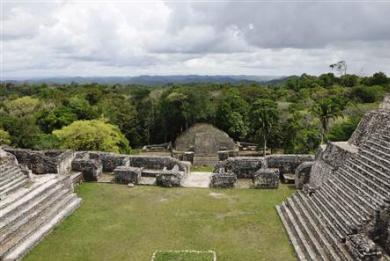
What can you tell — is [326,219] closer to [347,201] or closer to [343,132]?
[347,201]

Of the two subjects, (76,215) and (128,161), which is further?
(128,161)

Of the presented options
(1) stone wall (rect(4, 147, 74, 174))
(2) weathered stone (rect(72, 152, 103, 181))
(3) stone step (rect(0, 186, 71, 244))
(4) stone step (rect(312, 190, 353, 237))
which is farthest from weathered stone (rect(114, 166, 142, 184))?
(4) stone step (rect(312, 190, 353, 237))

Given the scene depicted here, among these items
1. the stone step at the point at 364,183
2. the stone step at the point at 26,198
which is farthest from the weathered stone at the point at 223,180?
the stone step at the point at 26,198

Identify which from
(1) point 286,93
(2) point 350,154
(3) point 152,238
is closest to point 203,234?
(3) point 152,238

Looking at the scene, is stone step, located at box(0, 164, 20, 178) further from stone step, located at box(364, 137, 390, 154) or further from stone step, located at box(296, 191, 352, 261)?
stone step, located at box(364, 137, 390, 154)

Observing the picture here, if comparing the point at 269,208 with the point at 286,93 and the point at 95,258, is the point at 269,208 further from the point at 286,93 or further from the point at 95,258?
the point at 286,93

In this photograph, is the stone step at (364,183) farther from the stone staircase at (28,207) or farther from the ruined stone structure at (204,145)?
the ruined stone structure at (204,145)

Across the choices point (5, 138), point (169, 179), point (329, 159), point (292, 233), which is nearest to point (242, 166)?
Result: point (169, 179)

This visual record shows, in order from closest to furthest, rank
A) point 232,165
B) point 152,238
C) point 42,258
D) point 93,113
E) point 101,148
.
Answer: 1. point 42,258
2. point 152,238
3. point 232,165
4. point 101,148
5. point 93,113
